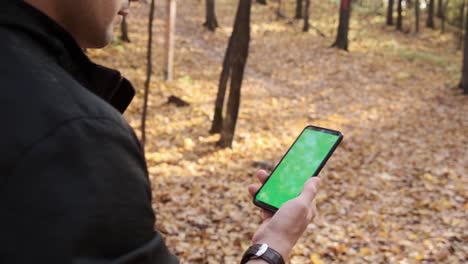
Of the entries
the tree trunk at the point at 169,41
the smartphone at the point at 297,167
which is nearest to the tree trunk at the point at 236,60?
the tree trunk at the point at 169,41

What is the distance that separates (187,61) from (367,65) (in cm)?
807

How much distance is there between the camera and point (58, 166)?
0.93 m

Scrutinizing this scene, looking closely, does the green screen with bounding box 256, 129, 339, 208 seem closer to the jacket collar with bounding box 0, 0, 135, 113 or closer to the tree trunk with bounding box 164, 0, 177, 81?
the jacket collar with bounding box 0, 0, 135, 113

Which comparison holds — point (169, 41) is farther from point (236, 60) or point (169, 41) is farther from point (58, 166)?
point (58, 166)


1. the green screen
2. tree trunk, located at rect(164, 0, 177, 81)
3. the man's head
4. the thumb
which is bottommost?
tree trunk, located at rect(164, 0, 177, 81)

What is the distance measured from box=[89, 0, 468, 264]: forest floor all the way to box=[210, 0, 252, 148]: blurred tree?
494 millimetres

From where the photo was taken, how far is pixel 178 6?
28.7 metres

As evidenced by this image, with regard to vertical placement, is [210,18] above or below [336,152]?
above

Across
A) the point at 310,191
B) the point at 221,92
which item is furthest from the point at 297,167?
the point at 221,92

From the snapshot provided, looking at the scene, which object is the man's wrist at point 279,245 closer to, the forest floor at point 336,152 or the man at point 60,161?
the man at point 60,161

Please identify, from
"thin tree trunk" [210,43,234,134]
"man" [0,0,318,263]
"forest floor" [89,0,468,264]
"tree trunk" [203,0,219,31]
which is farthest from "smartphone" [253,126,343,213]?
"tree trunk" [203,0,219,31]

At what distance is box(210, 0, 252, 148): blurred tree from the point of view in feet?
29.1

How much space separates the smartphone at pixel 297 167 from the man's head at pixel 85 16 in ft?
4.22

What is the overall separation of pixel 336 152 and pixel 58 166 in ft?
31.2
